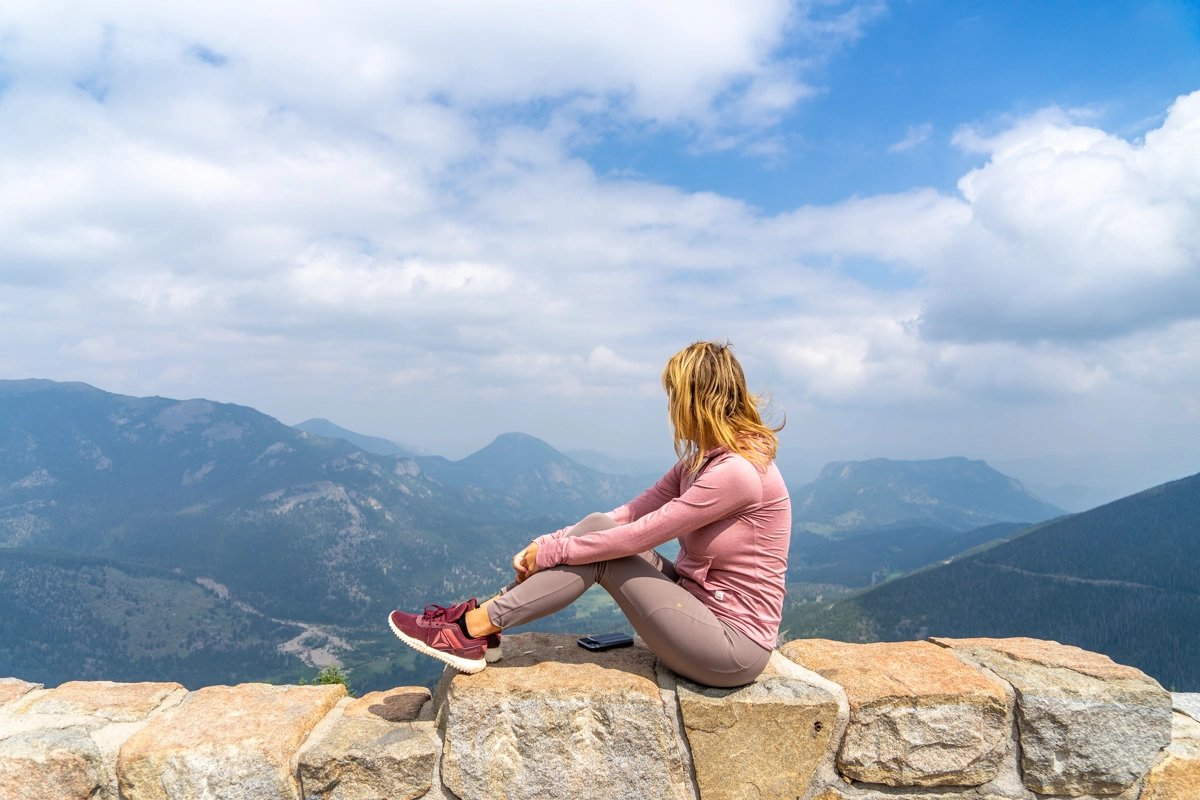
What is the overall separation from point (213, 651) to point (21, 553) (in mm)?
72948

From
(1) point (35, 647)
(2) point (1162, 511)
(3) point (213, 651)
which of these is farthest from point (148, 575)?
(2) point (1162, 511)

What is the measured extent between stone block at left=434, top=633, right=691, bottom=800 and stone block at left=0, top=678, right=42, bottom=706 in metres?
3.57

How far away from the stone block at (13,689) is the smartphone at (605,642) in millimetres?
4313

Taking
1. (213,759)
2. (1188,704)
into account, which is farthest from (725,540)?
(1188,704)

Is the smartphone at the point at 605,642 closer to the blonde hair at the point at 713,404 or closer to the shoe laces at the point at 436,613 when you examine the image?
the shoe laces at the point at 436,613

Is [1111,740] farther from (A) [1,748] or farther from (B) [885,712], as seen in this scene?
(A) [1,748]

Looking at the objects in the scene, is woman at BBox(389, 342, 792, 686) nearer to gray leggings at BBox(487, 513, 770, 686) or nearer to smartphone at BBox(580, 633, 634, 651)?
gray leggings at BBox(487, 513, 770, 686)

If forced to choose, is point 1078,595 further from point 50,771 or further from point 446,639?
point 50,771

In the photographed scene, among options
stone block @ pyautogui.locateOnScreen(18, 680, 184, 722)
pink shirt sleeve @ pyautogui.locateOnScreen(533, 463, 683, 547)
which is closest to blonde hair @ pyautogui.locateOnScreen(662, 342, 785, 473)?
pink shirt sleeve @ pyautogui.locateOnScreen(533, 463, 683, 547)

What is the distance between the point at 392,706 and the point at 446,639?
0.93 metres

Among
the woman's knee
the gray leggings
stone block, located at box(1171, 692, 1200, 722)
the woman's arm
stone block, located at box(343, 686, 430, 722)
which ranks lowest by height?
stone block, located at box(343, 686, 430, 722)

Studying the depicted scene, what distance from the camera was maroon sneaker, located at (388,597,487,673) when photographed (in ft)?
13.8

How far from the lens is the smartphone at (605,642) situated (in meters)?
4.86

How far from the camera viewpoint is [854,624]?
133125 millimetres
